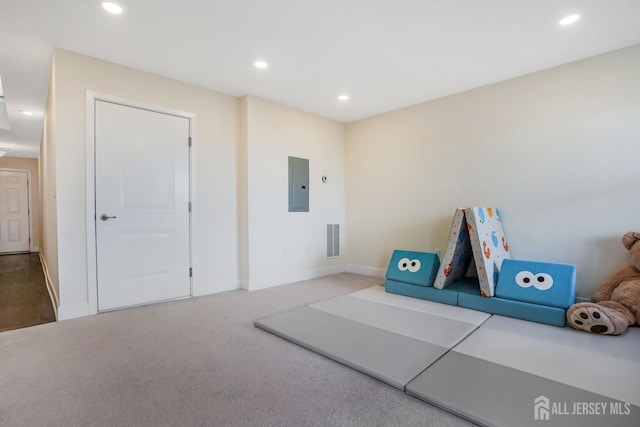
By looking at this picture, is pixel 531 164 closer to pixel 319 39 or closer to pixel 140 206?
pixel 319 39

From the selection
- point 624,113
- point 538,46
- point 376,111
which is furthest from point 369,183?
point 624,113

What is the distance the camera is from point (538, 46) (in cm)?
285

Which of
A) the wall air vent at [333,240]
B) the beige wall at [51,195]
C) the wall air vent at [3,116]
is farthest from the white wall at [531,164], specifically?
the wall air vent at [3,116]

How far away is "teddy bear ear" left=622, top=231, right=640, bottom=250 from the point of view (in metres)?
2.72

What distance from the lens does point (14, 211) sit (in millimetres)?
7570

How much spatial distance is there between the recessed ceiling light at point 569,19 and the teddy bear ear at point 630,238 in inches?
75.2

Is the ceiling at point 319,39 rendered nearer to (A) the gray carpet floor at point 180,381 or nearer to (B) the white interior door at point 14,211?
(A) the gray carpet floor at point 180,381

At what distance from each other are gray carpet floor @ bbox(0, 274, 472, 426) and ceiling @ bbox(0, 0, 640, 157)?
8.29 ft

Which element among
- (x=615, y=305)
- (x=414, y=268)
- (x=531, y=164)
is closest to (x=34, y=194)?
(x=414, y=268)

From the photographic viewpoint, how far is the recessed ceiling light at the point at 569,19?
7.91 ft

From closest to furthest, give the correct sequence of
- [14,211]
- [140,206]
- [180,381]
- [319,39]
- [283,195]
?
1. [180,381]
2. [319,39]
3. [140,206]
4. [283,195]
5. [14,211]

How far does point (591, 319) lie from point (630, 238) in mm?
945

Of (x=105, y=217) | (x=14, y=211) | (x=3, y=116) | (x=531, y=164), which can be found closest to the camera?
(x=105, y=217)

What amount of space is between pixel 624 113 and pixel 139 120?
4.89m
